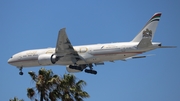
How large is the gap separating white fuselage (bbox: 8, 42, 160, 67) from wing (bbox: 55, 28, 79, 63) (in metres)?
0.56

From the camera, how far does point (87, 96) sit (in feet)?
108

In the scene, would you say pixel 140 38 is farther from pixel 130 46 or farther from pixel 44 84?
pixel 44 84

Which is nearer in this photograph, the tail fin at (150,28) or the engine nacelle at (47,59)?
the tail fin at (150,28)

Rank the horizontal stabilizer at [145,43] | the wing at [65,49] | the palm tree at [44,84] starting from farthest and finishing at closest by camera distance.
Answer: the wing at [65,49]
the horizontal stabilizer at [145,43]
the palm tree at [44,84]

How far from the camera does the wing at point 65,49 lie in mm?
48375

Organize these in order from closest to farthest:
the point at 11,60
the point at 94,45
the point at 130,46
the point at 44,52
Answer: the point at 130,46
the point at 94,45
the point at 44,52
the point at 11,60

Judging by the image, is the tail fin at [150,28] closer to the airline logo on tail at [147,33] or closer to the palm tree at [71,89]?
the airline logo on tail at [147,33]

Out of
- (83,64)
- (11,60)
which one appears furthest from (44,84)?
(11,60)

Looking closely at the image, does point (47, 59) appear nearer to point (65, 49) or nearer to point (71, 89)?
point (65, 49)

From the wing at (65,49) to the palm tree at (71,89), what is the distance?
49.7 feet

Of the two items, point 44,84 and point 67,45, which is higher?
point 67,45

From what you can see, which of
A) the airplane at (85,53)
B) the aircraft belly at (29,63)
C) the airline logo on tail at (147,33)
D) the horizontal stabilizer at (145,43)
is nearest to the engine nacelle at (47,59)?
the airplane at (85,53)

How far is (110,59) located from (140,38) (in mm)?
4568

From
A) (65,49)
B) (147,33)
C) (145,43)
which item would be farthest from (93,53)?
(145,43)
